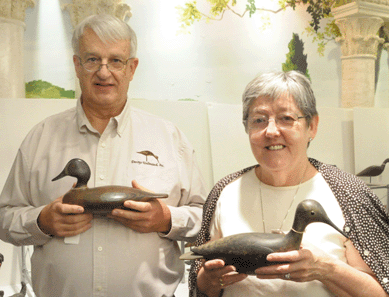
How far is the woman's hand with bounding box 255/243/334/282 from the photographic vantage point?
4.10 ft

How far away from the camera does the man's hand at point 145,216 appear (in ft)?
5.10

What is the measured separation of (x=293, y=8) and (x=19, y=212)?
16.0 feet

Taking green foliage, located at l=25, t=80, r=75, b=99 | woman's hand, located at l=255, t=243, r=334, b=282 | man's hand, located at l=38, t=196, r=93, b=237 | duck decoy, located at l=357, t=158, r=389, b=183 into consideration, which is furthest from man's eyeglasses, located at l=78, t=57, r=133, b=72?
duck decoy, located at l=357, t=158, r=389, b=183

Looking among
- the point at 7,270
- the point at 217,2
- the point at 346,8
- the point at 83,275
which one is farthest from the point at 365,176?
the point at 83,275

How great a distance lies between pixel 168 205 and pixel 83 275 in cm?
41

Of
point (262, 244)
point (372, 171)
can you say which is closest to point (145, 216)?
point (262, 244)

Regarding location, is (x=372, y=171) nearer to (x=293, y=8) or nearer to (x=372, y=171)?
(x=372, y=171)

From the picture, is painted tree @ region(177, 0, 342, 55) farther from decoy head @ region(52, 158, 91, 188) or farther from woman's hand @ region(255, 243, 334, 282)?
woman's hand @ region(255, 243, 334, 282)

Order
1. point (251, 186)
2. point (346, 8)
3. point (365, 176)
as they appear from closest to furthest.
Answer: point (251, 186) < point (365, 176) < point (346, 8)

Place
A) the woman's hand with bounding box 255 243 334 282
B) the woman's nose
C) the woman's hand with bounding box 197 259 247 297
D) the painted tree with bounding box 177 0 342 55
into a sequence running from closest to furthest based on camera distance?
the woman's hand with bounding box 255 243 334 282
the woman's hand with bounding box 197 259 247 297
the woman's nose
the painted tree with bounding box 177 0 342 55

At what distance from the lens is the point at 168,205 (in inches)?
69.6

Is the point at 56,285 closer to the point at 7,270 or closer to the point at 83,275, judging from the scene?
the point at 83,275

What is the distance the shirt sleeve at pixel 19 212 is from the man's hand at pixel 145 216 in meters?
0.31

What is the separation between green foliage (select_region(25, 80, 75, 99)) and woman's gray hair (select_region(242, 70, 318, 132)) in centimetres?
324
